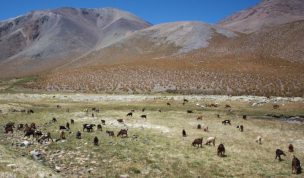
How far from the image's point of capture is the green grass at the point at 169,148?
21906 millimetres

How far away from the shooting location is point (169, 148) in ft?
87.6

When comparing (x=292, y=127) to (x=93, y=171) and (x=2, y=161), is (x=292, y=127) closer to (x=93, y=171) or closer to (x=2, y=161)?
(x=93, y=171)

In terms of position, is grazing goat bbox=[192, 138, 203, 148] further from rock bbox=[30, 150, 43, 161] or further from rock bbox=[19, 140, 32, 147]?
rock bbox=[19, 140, 32, 147]

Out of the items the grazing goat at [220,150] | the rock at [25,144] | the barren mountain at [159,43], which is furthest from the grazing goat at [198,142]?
the barren mountain at [159,43]

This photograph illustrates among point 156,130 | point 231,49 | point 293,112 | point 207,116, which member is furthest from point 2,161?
point 231,49

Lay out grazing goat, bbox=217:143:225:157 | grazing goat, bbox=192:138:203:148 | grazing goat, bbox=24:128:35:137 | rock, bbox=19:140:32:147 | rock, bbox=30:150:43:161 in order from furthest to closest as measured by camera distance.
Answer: grazing goat, bbox=24:128:35:137 < grazing goat, bbox=192:138:203:148 < rock, bbox=19:140:32:147 < grazing goat, bbox=217:143:225:157 < rock, bbox=30:150:43:161

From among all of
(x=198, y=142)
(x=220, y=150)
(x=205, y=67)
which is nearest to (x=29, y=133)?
(x=198, y=142)

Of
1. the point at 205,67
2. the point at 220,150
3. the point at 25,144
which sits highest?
the point at 205,67

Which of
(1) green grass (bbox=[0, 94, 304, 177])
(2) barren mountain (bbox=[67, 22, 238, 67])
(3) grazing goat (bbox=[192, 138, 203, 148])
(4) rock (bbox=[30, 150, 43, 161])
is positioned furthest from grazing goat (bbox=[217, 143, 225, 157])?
(2) barren mountain (bbox=[67, 22, 238, 67])

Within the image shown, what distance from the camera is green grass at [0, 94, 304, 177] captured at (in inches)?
862

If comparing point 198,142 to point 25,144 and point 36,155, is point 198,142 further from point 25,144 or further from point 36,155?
point 25,144

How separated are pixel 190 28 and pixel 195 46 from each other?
27.6 metres

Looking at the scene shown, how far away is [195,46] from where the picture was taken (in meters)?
135

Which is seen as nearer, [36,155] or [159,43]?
[36,155]
